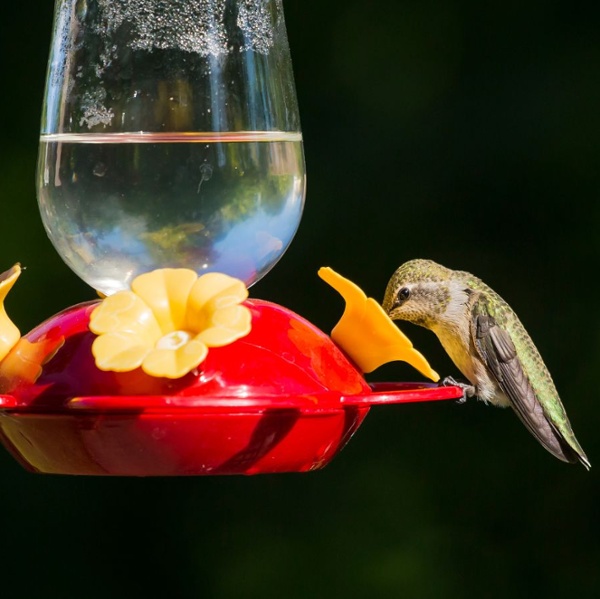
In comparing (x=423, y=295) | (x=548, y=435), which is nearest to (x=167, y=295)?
(x=423, y=295)

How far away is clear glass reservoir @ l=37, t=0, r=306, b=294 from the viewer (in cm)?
259

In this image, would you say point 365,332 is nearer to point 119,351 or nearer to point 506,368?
point 119,351

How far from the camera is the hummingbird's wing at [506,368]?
13.5ft

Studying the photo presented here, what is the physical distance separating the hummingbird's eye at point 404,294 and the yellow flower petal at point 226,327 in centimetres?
158

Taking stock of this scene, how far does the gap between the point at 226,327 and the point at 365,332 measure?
0.49m

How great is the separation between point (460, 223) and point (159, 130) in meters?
3.23

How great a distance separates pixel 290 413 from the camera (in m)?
2.32

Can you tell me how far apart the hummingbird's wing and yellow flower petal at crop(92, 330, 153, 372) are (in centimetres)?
205

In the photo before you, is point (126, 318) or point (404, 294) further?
point (404, 294)


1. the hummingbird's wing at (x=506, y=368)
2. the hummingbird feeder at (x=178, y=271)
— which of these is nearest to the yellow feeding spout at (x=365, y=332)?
the hummingbird feeder at (x=178, y=271)

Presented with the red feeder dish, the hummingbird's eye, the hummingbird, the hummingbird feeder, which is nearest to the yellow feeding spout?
the hummingbird feeder

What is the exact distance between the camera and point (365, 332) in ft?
8.59

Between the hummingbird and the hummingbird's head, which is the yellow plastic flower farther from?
the hummingbird

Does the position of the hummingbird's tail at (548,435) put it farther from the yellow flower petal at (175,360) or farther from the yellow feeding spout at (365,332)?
the yellow flower petal at (175,360)
